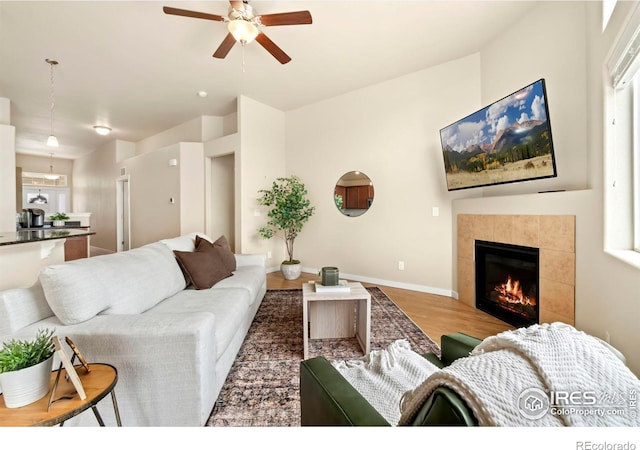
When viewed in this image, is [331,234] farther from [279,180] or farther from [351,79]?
[351,79]

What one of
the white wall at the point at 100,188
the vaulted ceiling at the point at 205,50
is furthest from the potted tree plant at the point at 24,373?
the white wall at the point at 100,188

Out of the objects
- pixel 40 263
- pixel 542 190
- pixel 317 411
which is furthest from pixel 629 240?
pixel 40 263

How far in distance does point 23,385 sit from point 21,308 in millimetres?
617

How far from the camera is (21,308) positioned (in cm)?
119

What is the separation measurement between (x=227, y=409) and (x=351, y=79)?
3996 millimetres

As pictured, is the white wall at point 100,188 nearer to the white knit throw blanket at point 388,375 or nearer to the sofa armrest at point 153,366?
the sofa armrest at point 153,366

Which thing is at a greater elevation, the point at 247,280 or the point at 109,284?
the point at 109,284

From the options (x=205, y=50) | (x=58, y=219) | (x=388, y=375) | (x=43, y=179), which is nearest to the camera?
(x=388, y=375)

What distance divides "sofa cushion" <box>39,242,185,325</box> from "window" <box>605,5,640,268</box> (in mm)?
2794

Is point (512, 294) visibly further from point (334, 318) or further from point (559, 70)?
point (559, 70)

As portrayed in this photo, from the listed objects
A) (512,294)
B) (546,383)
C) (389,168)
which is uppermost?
(389,168)

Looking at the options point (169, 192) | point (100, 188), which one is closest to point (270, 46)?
point (169, 192)

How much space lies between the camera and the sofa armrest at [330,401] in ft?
2.07
